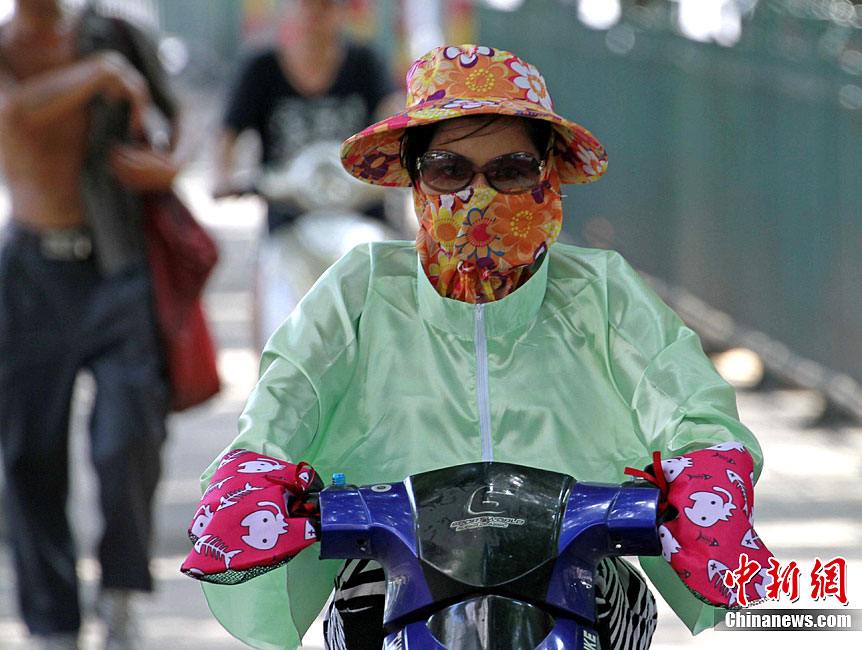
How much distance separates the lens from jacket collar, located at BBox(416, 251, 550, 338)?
2.92m

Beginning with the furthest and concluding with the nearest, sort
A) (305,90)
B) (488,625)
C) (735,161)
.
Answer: (735,161)
(305,90)
(488,625)

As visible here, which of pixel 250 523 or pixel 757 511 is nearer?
pixel 250 523

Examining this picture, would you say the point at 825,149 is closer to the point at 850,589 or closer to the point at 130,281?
the point at 850,589

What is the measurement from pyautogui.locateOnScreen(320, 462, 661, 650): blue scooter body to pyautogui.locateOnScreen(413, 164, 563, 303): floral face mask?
19.6 inches

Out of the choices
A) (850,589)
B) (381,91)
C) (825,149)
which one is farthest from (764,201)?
(850,589)

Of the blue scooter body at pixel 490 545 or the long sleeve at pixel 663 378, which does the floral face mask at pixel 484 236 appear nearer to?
the long sleeve at pixel 663 378

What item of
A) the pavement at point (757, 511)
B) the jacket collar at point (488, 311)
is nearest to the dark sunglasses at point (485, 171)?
the jacket collar at point (488, 311)

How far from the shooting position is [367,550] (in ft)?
Result: 8.35

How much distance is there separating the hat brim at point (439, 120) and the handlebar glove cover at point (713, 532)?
2.23 feet

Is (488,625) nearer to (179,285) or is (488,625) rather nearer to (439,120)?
(439,120)

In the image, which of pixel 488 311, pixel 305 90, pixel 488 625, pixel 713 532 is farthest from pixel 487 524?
pixel 305 90

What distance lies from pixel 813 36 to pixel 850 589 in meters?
3.86

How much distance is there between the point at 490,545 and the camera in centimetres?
244

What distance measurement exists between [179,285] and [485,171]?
2.94 metres
